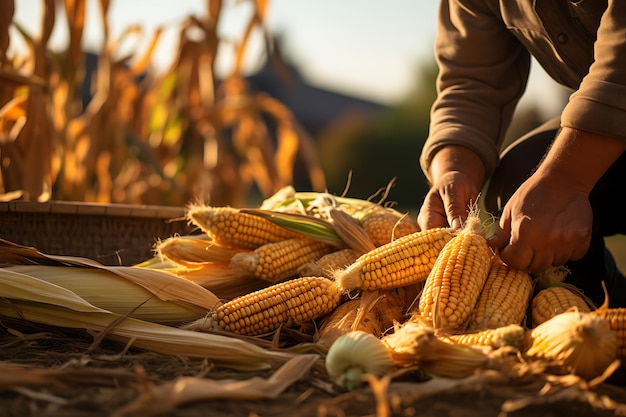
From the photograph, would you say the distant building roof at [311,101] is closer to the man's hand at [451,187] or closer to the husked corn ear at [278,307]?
the man's hand at [451,187]

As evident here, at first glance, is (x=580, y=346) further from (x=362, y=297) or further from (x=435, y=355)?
(x=362, y=297)

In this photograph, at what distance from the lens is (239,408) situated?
3.65 feet

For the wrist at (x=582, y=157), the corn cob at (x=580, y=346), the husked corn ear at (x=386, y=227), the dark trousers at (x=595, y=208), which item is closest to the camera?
the corn cob at (x=580, y=346)

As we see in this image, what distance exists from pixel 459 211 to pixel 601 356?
0.69 m

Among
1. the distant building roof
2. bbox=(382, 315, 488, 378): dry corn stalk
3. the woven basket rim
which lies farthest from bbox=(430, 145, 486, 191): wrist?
the distant building roof

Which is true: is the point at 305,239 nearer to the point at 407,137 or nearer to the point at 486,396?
the point at 486,396

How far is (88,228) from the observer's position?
260 cm

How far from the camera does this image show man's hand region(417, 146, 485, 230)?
189cm

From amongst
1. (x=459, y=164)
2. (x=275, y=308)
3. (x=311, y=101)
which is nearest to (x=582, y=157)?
(x=459, y=164)

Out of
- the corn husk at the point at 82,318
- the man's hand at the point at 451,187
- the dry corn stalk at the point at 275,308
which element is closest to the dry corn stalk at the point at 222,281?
the dry corn stalk at the point at 275,308

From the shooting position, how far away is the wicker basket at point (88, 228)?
2479 millimetres

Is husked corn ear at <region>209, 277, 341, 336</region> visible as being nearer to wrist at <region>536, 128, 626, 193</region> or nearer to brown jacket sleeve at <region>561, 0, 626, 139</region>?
wrist at <region>536, 128, 626, 193</region>

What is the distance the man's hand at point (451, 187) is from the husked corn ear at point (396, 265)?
13 centimetres

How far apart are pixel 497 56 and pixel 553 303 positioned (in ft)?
3.45
